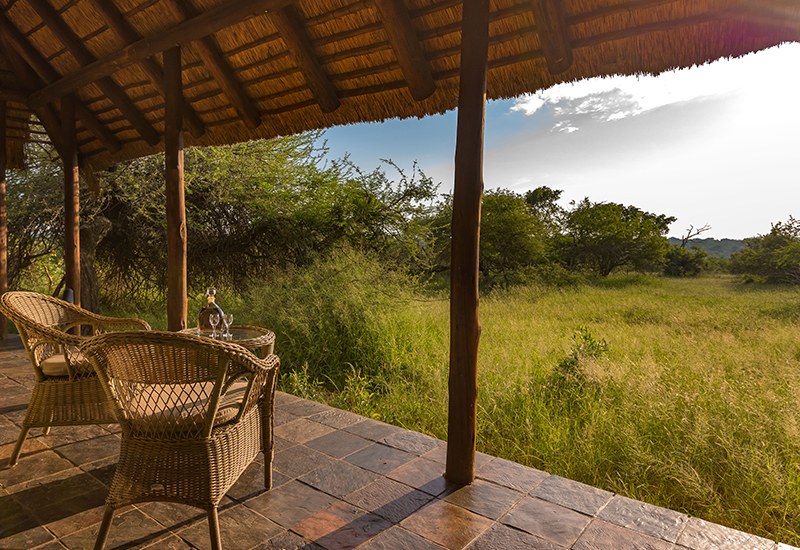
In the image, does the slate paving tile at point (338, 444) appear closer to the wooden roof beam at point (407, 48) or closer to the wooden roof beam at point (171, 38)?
the wooden roof beam at point (407, 48)

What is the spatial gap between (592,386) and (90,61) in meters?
5.53

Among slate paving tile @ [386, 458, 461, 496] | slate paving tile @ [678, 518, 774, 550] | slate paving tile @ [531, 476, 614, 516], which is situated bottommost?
slate paving tile @ [386, 458, 461, 496]

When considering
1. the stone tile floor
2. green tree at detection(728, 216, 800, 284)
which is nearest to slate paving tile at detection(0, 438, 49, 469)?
the stone tile floor

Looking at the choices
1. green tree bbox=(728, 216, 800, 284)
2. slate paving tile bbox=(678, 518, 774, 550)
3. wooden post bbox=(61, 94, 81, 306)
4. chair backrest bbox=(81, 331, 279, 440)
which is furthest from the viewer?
green tree bbox=(728, 216, 800, 284)

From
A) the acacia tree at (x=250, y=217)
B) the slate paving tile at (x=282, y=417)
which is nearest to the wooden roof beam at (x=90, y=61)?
the acacia tree at (x=250, y=217)

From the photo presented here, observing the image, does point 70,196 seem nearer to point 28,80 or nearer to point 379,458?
point 28,80

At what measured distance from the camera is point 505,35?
2822mm

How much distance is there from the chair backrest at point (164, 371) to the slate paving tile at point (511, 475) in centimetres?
128

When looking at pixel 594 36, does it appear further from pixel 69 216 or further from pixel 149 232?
pixel 149 232

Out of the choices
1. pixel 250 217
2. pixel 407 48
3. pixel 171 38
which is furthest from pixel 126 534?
pixel 250 217

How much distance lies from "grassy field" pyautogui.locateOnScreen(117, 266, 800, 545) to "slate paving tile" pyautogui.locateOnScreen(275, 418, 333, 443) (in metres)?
0.79

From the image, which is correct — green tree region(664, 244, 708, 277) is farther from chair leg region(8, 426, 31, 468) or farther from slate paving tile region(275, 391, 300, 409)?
chair leg region(8, 426, 31, 468)

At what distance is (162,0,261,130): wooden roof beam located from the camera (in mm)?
3539

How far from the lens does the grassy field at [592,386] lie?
8.68ft
